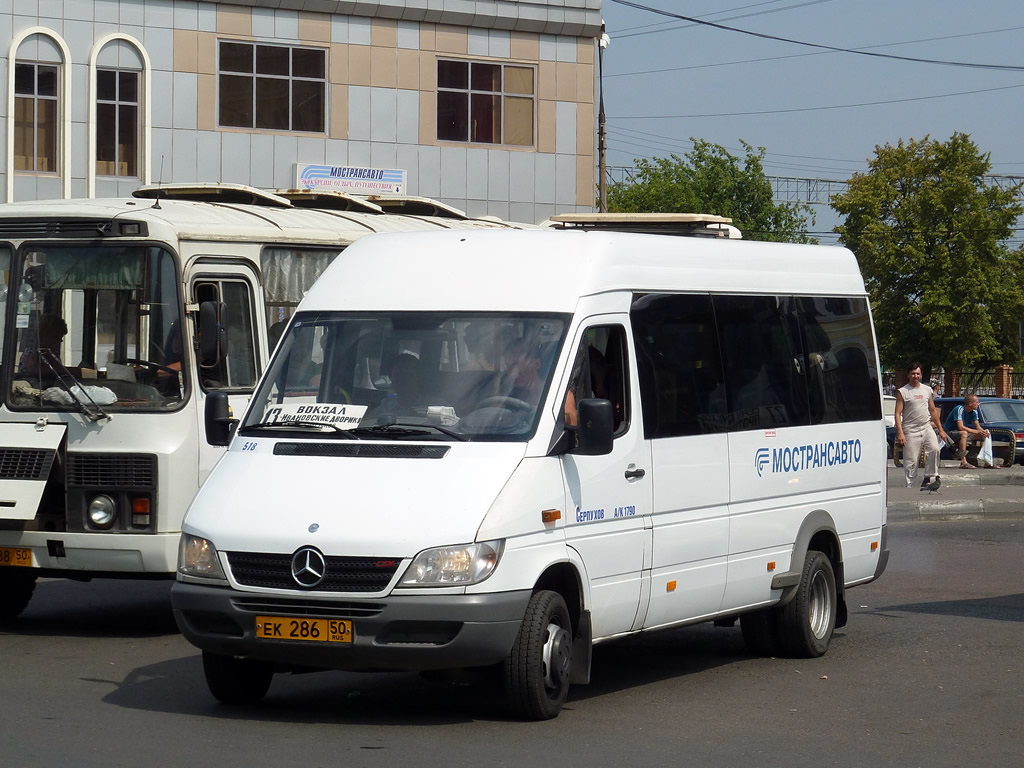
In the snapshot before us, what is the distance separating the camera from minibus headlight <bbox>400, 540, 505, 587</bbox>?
7.39m

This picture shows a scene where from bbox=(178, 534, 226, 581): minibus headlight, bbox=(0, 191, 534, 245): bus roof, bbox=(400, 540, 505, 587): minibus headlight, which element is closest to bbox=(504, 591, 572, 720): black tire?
bbox=(400, 540, 505, 587): minibus headlight

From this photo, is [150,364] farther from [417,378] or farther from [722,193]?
→ [722,193]

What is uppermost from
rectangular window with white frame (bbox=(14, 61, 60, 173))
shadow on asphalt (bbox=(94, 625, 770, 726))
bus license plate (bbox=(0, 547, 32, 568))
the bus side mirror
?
rectangular window with white frame (bbox=(14, 61, 60, 173))

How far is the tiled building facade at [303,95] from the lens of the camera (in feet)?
95.2

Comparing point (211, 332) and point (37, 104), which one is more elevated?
point (37, 104)

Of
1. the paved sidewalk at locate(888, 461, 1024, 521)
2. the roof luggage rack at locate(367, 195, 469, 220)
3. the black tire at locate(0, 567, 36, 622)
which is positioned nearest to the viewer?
the black tire at locate(0, 567, 36, 622)

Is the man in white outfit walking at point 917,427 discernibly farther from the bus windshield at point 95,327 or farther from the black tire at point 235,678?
the black tire at point 235,678

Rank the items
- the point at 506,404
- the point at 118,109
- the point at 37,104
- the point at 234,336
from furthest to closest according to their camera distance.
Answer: the point at 118,109 → the point at 37,104 → the point at 234,336 → the point at 506,404

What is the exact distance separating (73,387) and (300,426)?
3.14 metres

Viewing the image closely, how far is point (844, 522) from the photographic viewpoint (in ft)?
34.8

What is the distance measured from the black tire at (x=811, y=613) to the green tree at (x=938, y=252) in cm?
4630

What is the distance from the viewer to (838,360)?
35.4 feet

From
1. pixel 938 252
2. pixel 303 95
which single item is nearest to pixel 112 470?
pixel 303 95

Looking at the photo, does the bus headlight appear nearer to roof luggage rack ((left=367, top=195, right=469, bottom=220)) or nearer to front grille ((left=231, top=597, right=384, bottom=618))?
front grille ((left=231, top=597, right=384, bottom=618))
